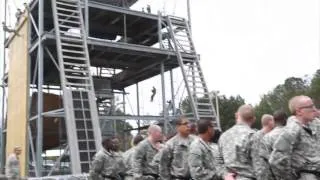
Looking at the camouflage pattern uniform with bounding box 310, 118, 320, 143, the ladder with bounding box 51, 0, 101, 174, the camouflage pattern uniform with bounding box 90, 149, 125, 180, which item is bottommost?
the camouflage pattern uniform with bounding box 90, 149, 125, 180

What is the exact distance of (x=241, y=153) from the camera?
18.1 ft

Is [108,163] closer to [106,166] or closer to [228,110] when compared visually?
[106,166]

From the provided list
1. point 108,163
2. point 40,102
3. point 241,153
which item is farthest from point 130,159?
point 40,102

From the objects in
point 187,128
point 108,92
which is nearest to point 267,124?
point 187,128

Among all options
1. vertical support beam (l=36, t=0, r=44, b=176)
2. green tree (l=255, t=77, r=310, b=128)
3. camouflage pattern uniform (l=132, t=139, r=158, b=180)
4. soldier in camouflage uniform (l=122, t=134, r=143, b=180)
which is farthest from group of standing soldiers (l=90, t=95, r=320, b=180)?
green tree (l=255, t=77, r=310, b=128)

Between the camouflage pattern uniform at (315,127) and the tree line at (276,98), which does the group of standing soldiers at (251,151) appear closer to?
the camouflage pattern uniform at (315,127)

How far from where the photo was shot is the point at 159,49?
59.4 ft

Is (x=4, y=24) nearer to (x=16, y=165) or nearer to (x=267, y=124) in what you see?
→ (x=16, y=165)

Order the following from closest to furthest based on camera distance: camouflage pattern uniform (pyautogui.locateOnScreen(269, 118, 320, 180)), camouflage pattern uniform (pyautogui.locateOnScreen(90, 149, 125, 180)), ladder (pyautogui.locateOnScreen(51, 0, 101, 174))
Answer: camouflage pattern uniform (pyautogui.locateOnScreen(269, 118, 320, 180))
camouflage pattern uniform (pyautogui.locateOnScreen(90, 149, 125, 180))
ladder (pyautogui.locateOnScreen(51, 0, 101, 174))

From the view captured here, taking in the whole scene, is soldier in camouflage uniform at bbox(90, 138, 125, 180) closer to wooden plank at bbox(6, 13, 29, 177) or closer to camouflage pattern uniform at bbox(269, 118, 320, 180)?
camouflage pattern uniform at bbox(269, 118, 320, 180)

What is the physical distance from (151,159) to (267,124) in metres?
1.94

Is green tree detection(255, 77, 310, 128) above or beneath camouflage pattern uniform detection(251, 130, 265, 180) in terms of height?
above

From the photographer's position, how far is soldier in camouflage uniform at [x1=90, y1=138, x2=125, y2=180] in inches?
349

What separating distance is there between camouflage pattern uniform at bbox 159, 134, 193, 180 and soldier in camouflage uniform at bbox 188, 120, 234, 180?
827mm
